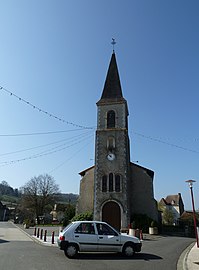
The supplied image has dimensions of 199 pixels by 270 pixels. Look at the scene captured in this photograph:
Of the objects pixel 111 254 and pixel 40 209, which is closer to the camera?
pixel 111 254

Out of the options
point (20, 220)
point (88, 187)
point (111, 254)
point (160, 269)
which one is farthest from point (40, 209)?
point (160, 269)

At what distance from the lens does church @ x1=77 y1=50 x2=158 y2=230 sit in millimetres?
25734

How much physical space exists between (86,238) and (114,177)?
1675cm

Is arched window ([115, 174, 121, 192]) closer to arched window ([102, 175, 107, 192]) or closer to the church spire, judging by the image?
arched window ([102, 175, 107, 192])

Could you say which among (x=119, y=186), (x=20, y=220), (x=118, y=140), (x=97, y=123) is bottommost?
(x=20, y=220)

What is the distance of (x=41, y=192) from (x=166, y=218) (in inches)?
1123

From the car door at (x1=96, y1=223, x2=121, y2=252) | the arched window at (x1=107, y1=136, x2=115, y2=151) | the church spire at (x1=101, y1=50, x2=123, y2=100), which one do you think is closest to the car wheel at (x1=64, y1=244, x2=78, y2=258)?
the car door at (x1=96, y1=223, x2=121, y2=252)

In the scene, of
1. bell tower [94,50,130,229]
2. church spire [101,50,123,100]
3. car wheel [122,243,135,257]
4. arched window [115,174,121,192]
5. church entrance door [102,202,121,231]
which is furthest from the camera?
church spire [101,50,123,100]

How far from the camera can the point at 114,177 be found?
2664cm

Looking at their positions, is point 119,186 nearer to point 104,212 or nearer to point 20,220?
point 104,212

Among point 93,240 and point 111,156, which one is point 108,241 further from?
point 111,156

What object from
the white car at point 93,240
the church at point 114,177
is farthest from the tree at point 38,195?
the white car at point 93,240

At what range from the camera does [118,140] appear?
28109 mm

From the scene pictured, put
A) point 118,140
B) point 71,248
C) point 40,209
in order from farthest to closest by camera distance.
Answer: point 40,209 → point 118,140 → point 71,248
